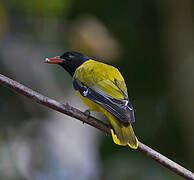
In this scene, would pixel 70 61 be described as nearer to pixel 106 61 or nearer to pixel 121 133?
pixel 106 61

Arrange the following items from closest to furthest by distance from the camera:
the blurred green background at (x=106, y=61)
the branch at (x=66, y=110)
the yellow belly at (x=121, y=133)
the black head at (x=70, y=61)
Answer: the branch at (x=66, y=110)
the yellow belly at (x=121, y=133)
the black head at (x=70, y=61)
the blurred green background at (x=106, y=61)

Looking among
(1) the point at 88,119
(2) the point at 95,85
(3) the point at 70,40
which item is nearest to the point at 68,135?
(3) the point at 70,40

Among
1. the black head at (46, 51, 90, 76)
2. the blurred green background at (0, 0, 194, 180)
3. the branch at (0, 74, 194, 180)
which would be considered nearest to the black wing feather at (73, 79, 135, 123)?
the branch at (0, 74, 194, 180)

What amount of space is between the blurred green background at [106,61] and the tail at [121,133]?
177cm

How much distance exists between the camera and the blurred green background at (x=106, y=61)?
5121 mm

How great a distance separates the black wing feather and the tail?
91 mm

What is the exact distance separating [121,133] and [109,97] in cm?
34

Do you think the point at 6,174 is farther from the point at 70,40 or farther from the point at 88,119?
the point at 88,119

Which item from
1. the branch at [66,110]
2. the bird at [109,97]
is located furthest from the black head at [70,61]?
the branch at [66,110]

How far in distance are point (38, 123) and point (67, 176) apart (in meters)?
0.85

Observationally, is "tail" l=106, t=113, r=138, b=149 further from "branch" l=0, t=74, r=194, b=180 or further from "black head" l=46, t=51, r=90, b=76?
"black head" l=46, t=51, r=90, b=76

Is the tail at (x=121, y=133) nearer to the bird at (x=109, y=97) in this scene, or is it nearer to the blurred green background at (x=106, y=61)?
the bird at (x=109, y=97)

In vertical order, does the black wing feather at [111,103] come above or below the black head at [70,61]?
above

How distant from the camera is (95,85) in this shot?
3.65 m
